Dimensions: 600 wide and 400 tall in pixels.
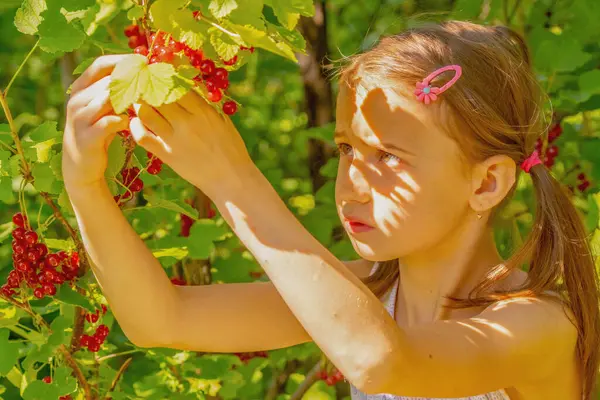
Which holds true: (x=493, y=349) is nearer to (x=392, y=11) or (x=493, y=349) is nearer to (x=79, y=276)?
(x=79, y=276)

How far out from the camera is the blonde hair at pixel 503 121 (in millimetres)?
1691

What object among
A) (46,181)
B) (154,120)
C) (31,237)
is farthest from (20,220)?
(154,120)

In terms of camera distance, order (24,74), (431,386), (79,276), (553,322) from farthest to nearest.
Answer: (24,74) → (79,276) → (553,322) → (431,386)

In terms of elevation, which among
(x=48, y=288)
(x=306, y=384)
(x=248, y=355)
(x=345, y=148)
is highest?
(x=345, y=148)

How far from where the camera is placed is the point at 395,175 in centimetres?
163

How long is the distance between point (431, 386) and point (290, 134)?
2.00m

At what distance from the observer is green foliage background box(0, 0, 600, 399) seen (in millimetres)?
1741

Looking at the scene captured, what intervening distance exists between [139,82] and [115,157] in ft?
0.93

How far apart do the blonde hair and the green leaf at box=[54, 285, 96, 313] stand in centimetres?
59

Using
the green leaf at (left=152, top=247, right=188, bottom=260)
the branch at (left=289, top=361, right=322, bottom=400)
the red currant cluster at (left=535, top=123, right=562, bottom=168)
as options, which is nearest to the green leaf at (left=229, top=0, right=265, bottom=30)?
the green leaf at (left=152, top=247, right=188, bottom=260)

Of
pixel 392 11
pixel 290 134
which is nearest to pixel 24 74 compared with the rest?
pixel 290 134

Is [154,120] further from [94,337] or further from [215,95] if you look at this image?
[94,337]

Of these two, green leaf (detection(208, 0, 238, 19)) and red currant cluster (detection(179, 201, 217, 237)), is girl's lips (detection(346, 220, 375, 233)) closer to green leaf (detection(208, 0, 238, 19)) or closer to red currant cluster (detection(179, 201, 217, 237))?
green leaf (detection(208, 0, 238, 19))

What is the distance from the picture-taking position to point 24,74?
3.12 metres
